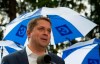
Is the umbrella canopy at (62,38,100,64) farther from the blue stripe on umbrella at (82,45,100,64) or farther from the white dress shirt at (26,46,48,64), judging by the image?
the white dress shirt at (26,46,48,64)

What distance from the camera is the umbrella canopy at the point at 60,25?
8.94 metres

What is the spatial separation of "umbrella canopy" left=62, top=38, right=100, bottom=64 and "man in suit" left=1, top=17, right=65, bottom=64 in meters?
4.55

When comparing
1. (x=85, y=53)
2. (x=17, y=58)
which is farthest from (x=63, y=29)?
(x=17, y=58)

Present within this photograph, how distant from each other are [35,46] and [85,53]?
184 inches

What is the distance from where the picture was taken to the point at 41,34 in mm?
3643

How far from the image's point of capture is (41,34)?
364 centimetres

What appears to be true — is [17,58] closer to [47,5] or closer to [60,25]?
[60,25]

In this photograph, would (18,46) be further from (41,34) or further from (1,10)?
(1,10)

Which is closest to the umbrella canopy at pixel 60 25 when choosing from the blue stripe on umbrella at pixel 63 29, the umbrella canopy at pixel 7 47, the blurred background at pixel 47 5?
the blue stripe on umbrella at pixel 63 29

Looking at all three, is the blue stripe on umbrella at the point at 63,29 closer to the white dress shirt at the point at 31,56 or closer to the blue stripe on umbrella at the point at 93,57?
the blue stripe on umbrella at the point at 93,57

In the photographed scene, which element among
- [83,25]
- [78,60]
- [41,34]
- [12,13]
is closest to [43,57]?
[41,34]

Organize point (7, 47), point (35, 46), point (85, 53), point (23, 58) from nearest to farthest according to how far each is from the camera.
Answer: point (23, 58) < point (35, 46) < point (85, 53) < point (7, 47)

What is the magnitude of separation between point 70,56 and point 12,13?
34.3 feet

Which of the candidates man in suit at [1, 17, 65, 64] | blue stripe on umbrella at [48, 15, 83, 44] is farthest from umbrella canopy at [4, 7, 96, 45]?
man in suit at [1, 17, 65, 64]
